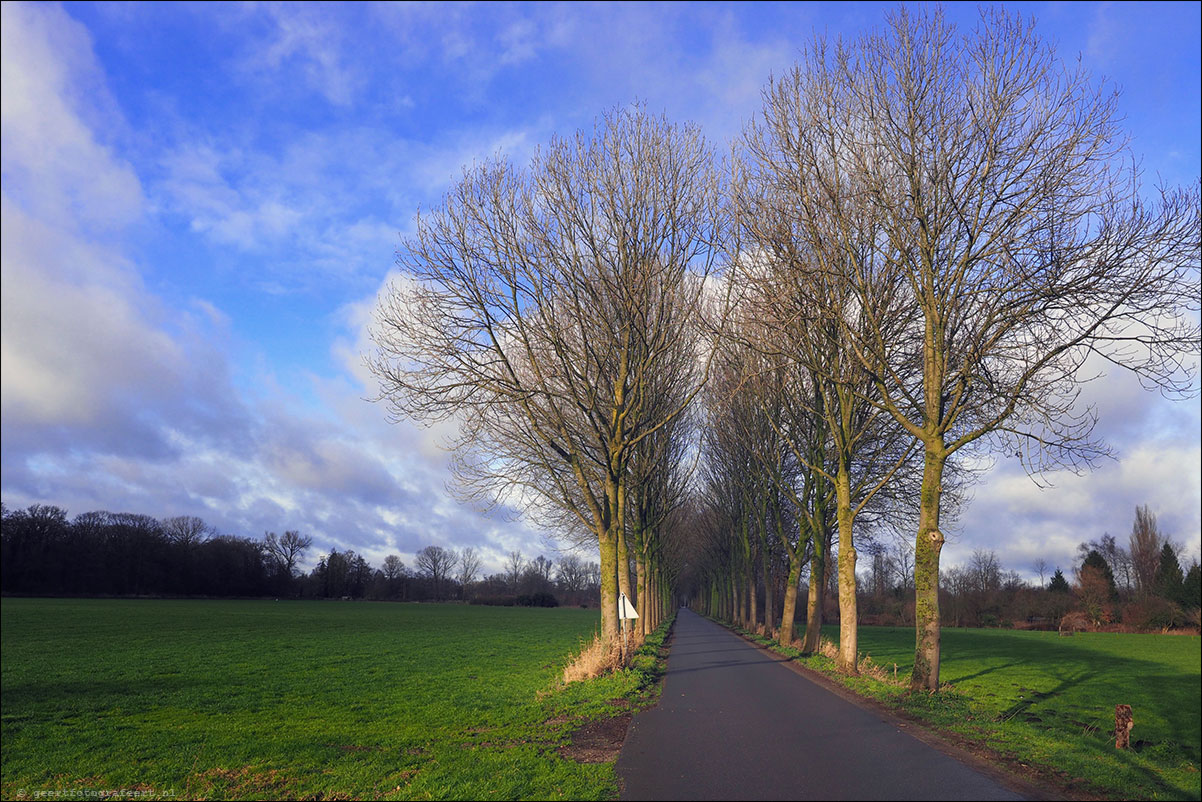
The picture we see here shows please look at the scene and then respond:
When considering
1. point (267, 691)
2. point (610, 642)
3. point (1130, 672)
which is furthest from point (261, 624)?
point (1130, 672)

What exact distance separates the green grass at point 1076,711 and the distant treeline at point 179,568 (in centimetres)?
9408

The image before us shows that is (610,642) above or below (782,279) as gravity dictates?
below

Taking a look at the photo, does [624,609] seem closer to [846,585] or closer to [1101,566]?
[846,585]

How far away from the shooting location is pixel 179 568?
99750 millimetres

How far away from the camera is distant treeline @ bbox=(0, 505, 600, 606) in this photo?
85.9 meters

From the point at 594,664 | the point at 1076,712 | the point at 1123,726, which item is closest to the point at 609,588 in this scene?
the point at 594,664

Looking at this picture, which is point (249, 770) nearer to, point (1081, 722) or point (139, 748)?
point (139, 748)

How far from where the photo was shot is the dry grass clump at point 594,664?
16969mm

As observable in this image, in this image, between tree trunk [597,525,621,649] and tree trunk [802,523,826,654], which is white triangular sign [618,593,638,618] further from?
tree trunk [802,523,826,654]

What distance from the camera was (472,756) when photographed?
32.3ft

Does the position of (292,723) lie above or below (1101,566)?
below

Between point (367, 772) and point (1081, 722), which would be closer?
point (367, 772)

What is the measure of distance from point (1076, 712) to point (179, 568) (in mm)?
108796

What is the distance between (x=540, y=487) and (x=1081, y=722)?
14.6 m
